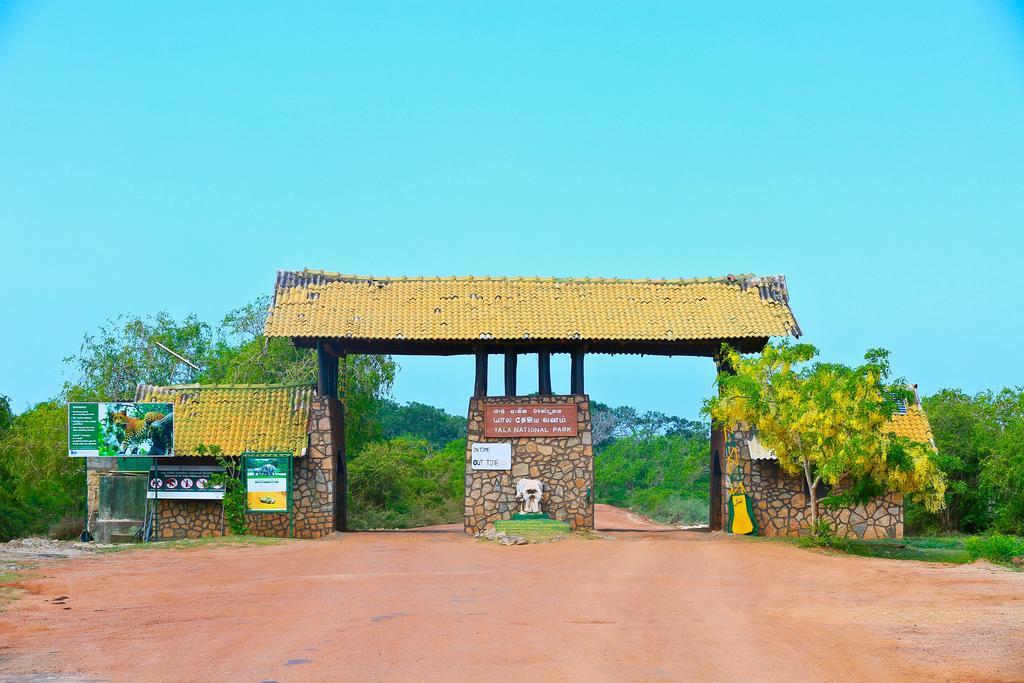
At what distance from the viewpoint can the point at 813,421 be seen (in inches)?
757

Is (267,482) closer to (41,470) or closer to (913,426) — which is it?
(41,470)

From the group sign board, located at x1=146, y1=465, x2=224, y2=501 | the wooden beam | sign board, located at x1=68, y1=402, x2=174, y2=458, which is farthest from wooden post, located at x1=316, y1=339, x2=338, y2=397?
sign board, located at x1=68, y1=402, x2=174, y2=458

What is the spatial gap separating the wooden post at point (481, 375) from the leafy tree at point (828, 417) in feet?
16.8

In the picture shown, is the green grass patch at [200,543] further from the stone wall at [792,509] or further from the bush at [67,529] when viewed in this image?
the stone wall at [792,509]

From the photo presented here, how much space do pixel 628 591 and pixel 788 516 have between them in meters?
10.7

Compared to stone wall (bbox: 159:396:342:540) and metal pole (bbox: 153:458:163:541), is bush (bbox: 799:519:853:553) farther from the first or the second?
metal pole (bbox: 153:458:163:541)

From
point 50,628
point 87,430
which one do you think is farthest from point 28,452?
point 50,628

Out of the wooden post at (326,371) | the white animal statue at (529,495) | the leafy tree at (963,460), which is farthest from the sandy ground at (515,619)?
the leafy tree at (963,460)

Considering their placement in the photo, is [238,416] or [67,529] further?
[67,529]

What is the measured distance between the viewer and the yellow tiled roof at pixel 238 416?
76.2ft

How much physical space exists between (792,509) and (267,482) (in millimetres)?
11052

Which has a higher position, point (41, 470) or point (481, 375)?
point (481, 375)

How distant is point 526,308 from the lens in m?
24.3

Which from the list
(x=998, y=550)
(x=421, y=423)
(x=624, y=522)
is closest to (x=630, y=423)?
(x=421, y=423)
